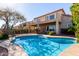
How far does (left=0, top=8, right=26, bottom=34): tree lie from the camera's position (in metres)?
4.44

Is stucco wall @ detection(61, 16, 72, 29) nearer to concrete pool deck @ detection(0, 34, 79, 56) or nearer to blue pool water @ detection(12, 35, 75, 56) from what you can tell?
blue pool water @ detection(12, 35, 75, 56)

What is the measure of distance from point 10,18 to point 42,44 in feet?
4.09

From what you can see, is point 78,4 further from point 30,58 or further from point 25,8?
point 30,58

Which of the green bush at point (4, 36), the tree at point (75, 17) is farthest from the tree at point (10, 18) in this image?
the tree at point (75, 17)

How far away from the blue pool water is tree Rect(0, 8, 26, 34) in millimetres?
425

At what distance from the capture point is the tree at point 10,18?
14.6 ft

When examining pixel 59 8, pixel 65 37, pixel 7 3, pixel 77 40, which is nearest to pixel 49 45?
pixel 65 37

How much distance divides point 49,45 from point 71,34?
76 centimetres

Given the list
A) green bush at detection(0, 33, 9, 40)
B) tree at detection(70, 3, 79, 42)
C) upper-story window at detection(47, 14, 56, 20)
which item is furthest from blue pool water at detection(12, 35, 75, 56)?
upper-story window at detection(47, 14, 56, 20)

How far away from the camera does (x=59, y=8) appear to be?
4578mm

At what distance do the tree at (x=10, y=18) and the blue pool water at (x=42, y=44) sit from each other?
0.42m

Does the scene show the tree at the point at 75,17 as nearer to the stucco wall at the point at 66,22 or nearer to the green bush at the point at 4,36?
the stucco wall at the point at 66,22

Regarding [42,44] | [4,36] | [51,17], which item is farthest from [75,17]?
[4,36]

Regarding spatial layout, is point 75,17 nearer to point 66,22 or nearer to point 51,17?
point 66,22
